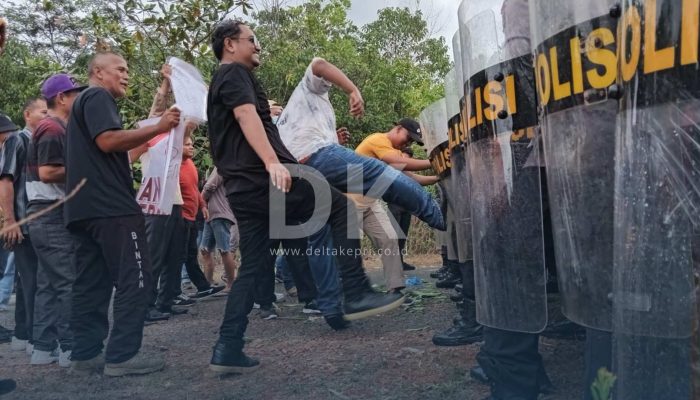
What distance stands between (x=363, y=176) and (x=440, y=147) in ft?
2.56

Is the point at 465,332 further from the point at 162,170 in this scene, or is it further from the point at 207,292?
the point at 207,292

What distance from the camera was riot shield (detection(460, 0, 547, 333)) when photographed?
2225 millimetres

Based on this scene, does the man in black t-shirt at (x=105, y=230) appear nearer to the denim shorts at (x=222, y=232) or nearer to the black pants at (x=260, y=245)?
the black pants at (x=260, y=245)

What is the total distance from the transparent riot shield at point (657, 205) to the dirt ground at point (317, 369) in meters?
1.56

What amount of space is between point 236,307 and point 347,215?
2.58 feet

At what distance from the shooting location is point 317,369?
3.72m

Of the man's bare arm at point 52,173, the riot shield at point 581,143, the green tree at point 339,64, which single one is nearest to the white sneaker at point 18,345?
the man's bare arm at point 52,173

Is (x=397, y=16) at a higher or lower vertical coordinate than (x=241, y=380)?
higher

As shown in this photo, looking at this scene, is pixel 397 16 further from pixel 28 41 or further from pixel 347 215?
pixel 347 215

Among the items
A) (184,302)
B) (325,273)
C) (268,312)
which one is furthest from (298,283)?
(184,302)

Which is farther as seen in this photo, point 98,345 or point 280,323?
point 280,323

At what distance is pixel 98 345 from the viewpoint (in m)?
3.89

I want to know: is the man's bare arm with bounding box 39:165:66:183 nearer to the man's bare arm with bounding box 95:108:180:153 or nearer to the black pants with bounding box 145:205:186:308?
the man's bare arm with bounding box 95:108:180:153

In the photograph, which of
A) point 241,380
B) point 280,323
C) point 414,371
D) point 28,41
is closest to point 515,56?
point 414,371
